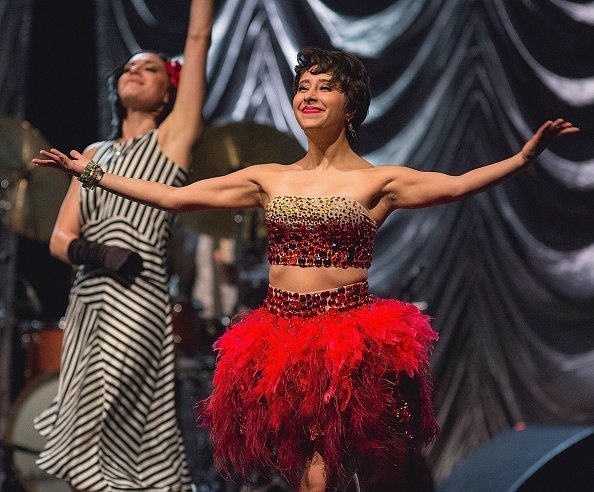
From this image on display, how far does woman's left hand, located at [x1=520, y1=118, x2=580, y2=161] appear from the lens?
2.45 meters

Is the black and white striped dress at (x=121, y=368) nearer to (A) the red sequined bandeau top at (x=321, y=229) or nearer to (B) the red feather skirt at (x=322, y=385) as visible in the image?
(B) the red feather skirt at (x=322, y=385)

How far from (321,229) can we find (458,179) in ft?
1.34

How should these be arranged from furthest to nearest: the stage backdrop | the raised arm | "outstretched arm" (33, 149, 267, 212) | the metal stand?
1. the metal stand
2. the stage backdrop
3. the raised arm
4. "outstretched arm" (33, 149, 267, 212)

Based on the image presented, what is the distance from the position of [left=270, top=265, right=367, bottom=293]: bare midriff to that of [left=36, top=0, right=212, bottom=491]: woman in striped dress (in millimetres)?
822

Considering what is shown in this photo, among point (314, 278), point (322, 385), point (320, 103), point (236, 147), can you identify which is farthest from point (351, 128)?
point (236, 147)

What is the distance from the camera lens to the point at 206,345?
5.50m

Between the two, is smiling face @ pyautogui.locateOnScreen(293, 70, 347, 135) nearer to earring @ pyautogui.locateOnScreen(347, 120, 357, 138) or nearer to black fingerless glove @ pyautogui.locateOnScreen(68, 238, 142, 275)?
earring @ pyautogui.locateOnScreen(347, 120, 357, 138)

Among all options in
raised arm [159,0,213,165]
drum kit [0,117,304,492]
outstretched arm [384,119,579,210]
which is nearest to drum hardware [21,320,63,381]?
drum kit [0,117,304,492]

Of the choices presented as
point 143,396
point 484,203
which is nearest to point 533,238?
point 484,203

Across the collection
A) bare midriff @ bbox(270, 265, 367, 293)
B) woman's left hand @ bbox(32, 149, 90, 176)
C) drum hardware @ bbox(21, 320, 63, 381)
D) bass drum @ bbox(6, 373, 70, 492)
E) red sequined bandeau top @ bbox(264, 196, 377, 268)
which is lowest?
bass drum @ bbox(6, 373, 70, 492)

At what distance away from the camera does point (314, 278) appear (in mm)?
2717

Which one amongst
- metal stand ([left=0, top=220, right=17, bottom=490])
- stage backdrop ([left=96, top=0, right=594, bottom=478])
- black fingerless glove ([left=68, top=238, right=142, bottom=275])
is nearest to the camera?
black fingerless glove ([left=68, top=238, right=142, bottom=275])

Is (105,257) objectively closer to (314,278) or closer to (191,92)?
(191,92)

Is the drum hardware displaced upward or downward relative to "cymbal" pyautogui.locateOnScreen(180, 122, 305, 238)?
downward
